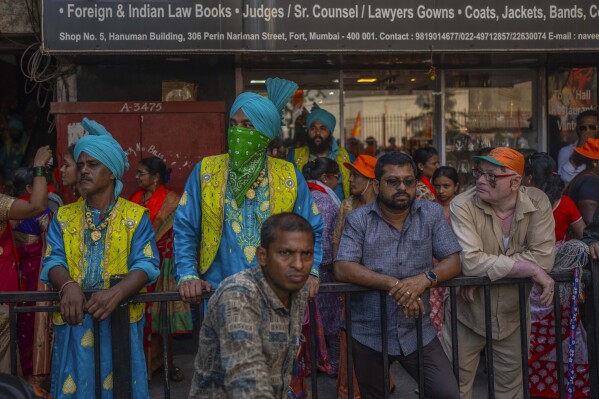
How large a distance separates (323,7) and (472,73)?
3223mm

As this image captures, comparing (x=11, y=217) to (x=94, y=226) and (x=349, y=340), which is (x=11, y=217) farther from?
(x=349, y=340)

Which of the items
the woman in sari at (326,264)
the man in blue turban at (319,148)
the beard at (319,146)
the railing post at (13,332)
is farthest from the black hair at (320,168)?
the railing post at (13,332)

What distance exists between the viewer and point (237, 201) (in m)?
4.48

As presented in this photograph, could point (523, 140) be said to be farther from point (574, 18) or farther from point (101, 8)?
point (101, 8)

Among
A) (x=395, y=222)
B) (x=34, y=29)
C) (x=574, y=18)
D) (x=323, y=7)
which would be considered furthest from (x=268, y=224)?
(x=34, y=29)

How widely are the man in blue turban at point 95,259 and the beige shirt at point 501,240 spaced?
1.89 metres

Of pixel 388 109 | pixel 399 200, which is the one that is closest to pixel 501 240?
pixel 399 200

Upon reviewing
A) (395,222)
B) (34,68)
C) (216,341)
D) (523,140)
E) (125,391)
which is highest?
(34,68)

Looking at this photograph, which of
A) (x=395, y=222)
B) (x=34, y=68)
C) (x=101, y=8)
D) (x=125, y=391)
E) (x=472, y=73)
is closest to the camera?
(x=125, y=391)

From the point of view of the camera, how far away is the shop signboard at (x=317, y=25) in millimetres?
6887

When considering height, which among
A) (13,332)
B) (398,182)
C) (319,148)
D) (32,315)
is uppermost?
(319,148)

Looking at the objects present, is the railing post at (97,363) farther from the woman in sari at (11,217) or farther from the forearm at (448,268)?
the forearm at (448,268)

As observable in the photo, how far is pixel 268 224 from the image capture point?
3186 mm

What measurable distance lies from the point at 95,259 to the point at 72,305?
43 centimetres
